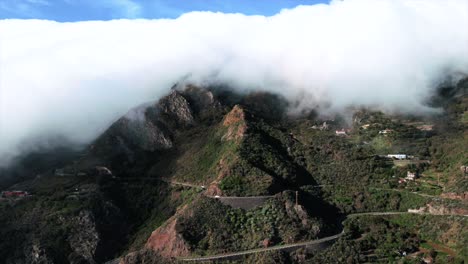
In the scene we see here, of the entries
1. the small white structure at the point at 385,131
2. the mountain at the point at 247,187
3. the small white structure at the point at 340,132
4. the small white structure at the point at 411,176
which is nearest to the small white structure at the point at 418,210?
the mountain at the point at 247,187

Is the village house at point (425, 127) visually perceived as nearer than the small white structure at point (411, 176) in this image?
No

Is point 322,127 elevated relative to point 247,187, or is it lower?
elevated

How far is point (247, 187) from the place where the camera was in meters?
107

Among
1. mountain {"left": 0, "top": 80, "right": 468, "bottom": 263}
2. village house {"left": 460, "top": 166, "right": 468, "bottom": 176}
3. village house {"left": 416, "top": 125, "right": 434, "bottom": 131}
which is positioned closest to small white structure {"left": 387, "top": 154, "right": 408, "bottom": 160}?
mountain {"left": 0, "top": 80, "right": 468, "bottom": 263}

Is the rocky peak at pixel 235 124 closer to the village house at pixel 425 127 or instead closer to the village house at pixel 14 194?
the village house at pixel 425 127

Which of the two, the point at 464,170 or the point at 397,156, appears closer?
the point at 464,170

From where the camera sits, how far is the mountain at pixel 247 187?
100625 mm

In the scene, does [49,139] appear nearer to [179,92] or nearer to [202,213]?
[179,92]

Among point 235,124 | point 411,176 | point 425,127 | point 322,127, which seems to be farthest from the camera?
point 322,127

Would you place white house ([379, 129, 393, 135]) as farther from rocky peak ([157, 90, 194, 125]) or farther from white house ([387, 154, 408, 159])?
rocky peak ([157, 90, 194, 125])

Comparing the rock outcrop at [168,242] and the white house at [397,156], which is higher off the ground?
the white house at [397,156]

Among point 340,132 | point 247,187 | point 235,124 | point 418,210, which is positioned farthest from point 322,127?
point 247,187

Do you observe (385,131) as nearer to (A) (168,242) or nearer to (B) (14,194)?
(A) (168,242)

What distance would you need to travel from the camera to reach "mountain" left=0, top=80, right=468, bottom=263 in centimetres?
10062
